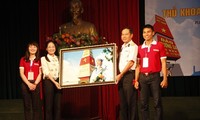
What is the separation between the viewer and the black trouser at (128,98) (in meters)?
4.66

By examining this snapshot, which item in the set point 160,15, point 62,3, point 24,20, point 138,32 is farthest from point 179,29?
point 24,20

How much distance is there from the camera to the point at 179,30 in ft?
21.3

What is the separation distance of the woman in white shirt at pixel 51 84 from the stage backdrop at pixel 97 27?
3.38ft

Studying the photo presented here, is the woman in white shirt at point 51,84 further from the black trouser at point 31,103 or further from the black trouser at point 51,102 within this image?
the black trouser at point 31,103

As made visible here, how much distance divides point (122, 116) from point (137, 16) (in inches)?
91.6

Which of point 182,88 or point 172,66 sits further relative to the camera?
point 182,88

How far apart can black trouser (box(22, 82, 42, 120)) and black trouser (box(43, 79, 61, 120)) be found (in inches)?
6.6

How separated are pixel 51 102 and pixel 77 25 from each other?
5.20 feet

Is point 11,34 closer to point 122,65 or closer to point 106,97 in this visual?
point 106,97

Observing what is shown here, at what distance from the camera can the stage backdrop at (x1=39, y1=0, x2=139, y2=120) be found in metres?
6.19

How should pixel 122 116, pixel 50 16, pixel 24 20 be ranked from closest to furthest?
pixel 122 116
pixel 50 16
pixel 24 20

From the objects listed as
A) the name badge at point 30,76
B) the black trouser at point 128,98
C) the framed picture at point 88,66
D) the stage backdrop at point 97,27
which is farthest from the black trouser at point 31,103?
the black trouser at point 128,98

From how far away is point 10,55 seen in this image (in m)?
7.89

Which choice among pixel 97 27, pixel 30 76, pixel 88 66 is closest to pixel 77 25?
pixel 97 27
